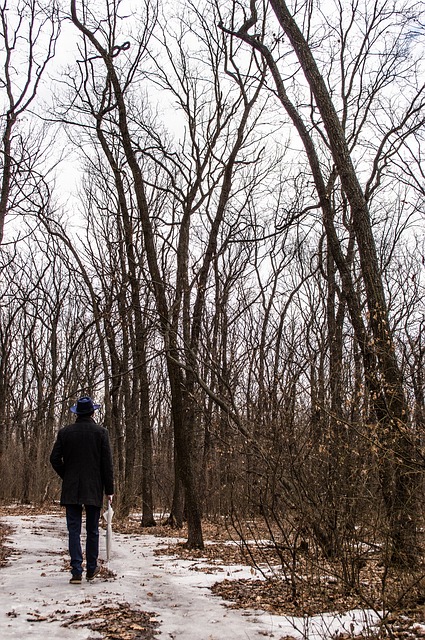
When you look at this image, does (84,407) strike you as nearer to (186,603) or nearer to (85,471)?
(85,471)

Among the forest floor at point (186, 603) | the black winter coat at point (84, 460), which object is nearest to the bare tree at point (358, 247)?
the forest floor at point (186, 603)

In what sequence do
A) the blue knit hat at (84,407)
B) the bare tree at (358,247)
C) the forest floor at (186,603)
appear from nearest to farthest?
the forest floor at (186,603) → the bare tree at (358,247) → the blue knit hat at (84,407)

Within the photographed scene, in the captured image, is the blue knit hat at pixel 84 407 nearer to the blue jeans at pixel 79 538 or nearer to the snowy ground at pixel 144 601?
the blue jeans at pixel 79 538

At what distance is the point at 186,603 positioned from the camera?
5836 mm

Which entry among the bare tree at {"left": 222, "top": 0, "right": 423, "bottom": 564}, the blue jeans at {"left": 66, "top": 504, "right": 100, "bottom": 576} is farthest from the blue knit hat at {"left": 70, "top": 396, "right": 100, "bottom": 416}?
the bare tree at {"left": 222, "top": 0, "right": 423, "bottom": 564}

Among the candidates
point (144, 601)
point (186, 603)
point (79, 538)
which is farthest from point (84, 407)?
point (186, 603)

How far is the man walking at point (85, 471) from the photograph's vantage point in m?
6.94

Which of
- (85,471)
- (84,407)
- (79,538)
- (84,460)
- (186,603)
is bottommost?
(186,603)

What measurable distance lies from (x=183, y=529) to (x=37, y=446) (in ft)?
39.7

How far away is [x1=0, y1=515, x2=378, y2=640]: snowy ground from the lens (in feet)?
15.5

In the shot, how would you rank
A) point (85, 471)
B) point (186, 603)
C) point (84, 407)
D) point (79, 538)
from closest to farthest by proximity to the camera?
point (186, 603), point (79, 538), point (85, 471), point (84, 407)

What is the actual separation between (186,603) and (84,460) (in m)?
2.08

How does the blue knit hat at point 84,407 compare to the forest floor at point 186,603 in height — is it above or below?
above

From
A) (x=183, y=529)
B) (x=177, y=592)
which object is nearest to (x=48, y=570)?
(x=177, y=592)
